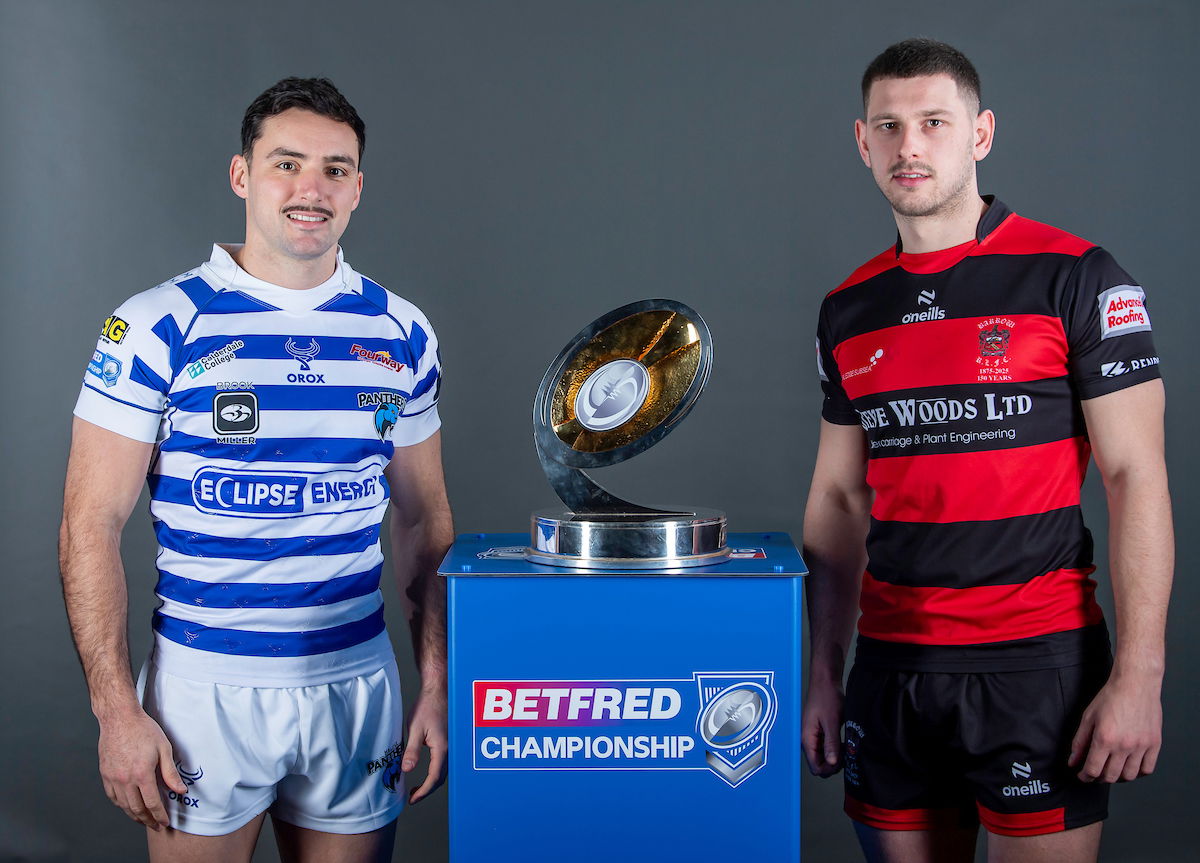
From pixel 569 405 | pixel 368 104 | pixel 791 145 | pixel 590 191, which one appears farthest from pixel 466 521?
pixel 569 405

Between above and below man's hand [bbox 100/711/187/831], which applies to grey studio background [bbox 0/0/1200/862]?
above

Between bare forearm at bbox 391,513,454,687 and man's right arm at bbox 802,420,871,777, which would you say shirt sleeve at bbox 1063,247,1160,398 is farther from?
bare forearm at bbox 391,513,454,687

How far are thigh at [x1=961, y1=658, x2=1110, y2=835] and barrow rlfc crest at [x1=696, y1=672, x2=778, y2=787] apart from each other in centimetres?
53

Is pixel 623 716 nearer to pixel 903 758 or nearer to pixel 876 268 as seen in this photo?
pixel 903 758

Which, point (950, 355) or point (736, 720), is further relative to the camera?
point (950, 355)

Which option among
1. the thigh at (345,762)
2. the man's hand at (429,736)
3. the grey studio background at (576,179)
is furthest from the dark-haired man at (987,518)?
the grey studio background at (576,179)

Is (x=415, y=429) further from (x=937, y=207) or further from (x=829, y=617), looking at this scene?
(x=937, y=207)

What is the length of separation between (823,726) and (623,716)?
0.67 m

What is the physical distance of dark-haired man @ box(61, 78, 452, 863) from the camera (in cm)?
202

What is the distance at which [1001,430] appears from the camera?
78.6 inches

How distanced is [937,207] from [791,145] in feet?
5.13

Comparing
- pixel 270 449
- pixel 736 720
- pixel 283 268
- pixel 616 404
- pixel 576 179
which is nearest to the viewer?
pixel 736 720

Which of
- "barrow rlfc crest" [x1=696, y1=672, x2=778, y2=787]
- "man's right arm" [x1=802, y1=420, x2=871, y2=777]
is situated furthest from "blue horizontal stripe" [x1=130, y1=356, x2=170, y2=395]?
"man's right arm" [x1=802, y1=420, x2=871, y2=777]

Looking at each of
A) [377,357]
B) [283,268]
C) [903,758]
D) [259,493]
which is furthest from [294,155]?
[903,758]
